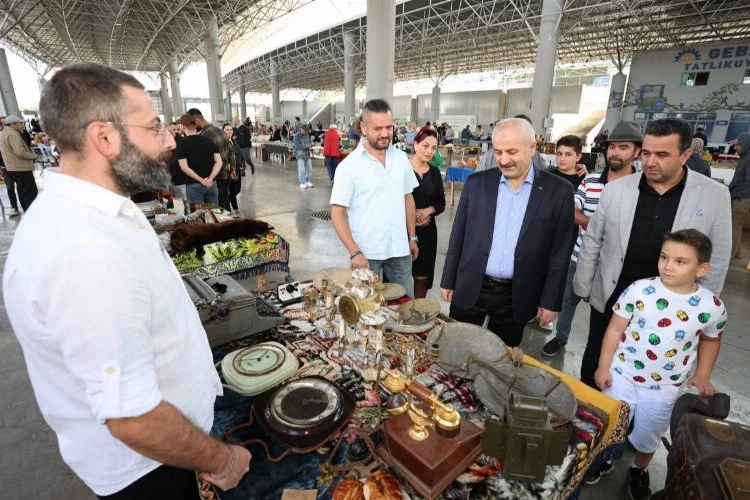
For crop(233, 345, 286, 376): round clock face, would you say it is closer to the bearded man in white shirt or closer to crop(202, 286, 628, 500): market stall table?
crop(202, 286, 628, 500): market stall table

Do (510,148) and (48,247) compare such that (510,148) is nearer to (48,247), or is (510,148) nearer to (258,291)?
(258,291)

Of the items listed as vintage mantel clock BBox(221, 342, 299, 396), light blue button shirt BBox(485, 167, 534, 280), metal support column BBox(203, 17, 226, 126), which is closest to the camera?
vintage mantel clock BBox(221, 342, 299, 396)

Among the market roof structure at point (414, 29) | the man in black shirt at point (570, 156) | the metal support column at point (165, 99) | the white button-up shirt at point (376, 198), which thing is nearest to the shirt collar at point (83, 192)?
the white button-up shirt at point (376, 198)

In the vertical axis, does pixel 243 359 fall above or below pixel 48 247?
below

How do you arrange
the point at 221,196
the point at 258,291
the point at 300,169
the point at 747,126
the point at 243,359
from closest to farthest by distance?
the point at 243,359 < the point at 258,291 < the point at 221,196 < the point at 300,169 < the point at 747,126

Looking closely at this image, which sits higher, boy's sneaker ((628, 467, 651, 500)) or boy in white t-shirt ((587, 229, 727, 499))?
boy in white t-shirt ((587, 229, 727, 499))

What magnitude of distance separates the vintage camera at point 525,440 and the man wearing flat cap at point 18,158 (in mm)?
7881

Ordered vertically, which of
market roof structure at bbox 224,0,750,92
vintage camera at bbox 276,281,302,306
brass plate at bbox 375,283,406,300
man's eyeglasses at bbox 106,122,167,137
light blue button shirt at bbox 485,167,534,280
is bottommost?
vintage camera at bbox 276,281,302,306

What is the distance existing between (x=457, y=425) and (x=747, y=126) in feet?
74.2

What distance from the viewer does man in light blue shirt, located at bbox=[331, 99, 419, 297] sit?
230 centimetres

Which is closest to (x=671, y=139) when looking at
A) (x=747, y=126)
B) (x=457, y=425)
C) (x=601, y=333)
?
(x=601, y=333)

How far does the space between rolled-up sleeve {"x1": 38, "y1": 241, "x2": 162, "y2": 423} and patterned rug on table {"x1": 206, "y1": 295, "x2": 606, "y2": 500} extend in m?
0.44

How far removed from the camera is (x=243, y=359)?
1.43 meters

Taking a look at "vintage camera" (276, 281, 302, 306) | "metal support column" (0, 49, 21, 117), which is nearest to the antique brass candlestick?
"vintage camera" (276, 281, 302, 306)
